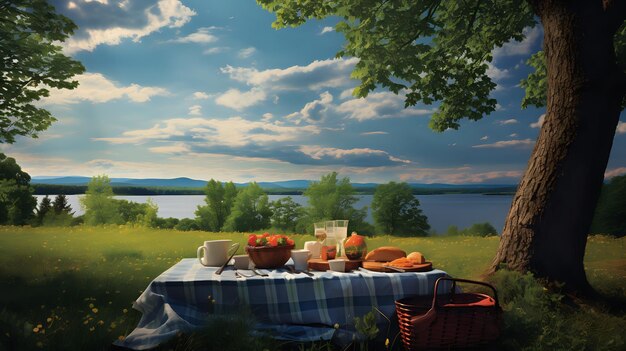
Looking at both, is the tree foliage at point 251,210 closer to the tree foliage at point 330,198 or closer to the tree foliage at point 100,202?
the tree foliage at point 330,198

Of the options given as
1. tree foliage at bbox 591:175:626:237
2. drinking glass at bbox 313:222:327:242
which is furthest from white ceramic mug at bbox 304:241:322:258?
tree foliage at bbox 591:175:626:237

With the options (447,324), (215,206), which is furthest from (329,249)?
(215,206)

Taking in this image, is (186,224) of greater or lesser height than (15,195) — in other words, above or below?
below

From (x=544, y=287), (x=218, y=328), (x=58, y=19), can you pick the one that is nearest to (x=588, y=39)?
(x=544, y=287)

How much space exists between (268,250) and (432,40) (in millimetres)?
7733

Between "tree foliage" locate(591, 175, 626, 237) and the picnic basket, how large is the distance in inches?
697

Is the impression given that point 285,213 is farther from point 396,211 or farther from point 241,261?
point 241,261

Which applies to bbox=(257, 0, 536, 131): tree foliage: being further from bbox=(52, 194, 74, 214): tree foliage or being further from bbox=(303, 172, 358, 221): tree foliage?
bbox=(52, 194, 74, 214): tree foliage

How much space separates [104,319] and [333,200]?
26.7m

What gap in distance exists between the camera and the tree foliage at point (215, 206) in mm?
38531

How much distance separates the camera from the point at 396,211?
3134cm

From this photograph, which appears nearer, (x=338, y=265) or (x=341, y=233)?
(x=338, y=265)

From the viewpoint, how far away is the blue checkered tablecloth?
395 cm

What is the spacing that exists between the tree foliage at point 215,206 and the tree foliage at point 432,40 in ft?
98.1
